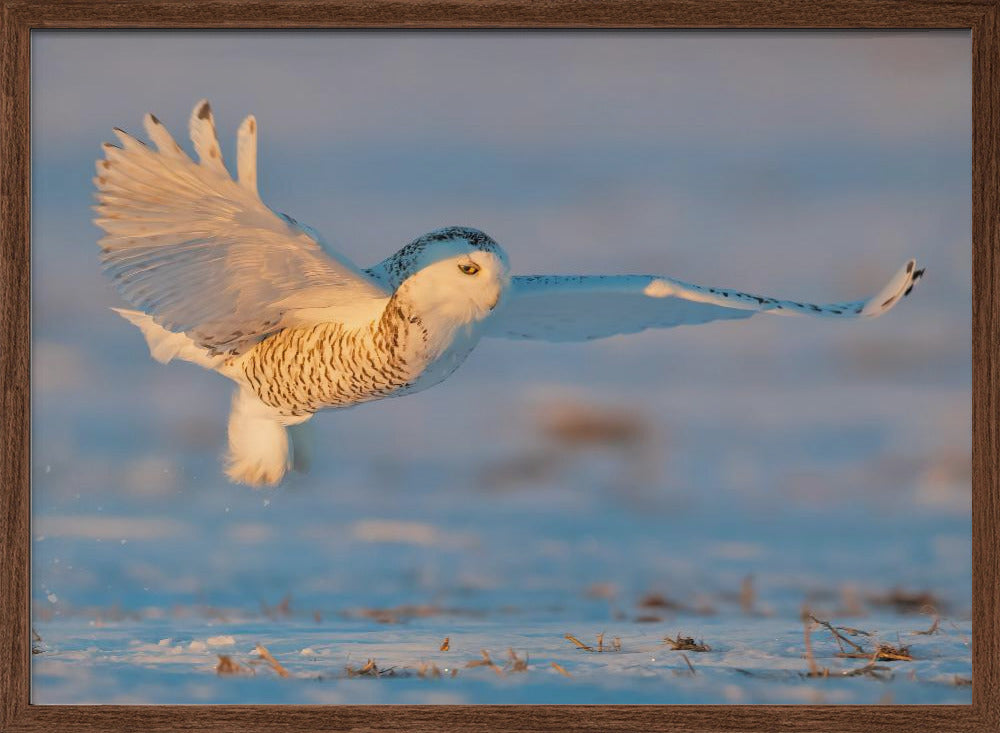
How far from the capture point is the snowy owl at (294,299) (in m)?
2.10

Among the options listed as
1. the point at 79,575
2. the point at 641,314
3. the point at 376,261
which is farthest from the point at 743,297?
the point at 79,575

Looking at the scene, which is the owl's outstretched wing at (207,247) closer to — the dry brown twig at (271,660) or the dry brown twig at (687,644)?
the dry brown twig at (271,660)

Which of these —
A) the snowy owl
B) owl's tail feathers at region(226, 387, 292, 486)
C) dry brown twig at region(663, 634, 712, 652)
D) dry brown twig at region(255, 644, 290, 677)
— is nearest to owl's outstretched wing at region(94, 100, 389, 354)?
the snowy owl

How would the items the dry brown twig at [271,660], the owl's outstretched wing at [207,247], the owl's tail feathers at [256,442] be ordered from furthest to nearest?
the owl's tail feathers at [256,442], the dry brown twig at [271,660], the owl's outstretched wing at [207,247]

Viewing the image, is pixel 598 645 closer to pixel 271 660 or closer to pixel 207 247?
pixel 271 660

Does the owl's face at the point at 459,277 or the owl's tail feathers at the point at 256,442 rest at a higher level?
the owl's face at the point at 459,277

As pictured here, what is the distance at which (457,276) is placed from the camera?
7.20ft

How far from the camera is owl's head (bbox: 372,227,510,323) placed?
2.19 m

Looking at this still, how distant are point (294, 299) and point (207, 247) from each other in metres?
0.19

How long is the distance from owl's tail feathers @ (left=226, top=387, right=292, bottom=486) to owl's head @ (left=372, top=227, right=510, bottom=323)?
0.40m

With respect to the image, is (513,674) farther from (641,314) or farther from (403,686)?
(641,314)

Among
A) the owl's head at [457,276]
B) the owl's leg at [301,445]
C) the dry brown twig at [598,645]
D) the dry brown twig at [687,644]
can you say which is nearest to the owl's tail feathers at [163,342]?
the owl's leg at [301,445]

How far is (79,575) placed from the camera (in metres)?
2.31

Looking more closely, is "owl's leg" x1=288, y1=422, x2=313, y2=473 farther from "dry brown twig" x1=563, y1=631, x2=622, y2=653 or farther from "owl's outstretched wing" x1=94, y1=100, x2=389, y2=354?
"dry brown twig" x1=563, y1=631, x2=622, y2=653
